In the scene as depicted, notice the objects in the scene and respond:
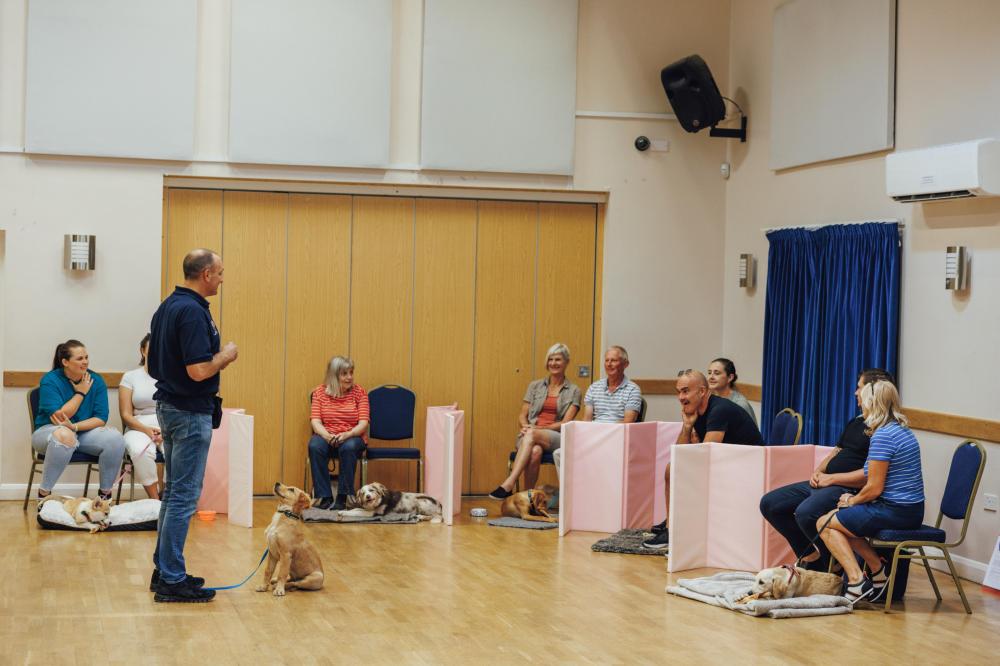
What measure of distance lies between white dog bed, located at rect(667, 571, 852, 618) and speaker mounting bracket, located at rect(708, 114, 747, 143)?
4.41 metres

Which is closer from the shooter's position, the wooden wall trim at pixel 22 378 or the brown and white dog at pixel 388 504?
the brown and white dog at pixel 388 504

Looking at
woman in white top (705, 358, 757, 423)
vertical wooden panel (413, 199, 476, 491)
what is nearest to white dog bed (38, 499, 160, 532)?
vertical wooden panel (413, 199, 476, 491)

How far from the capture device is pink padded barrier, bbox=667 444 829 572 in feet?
22.3

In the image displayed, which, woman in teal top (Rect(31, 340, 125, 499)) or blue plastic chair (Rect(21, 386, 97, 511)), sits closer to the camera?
woman in teal top (Rect(31, 340, 125, 499))

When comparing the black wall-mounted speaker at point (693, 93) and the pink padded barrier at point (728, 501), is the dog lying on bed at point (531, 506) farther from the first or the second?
the black wall-mounted speaker at point (693, 93)

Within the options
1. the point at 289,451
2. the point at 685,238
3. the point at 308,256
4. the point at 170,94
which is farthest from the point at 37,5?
the point at 685,238

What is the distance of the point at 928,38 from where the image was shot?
7.31 m

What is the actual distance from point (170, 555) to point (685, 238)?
18.5 ft

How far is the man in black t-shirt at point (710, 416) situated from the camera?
703 cm

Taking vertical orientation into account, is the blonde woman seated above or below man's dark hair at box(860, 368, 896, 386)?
below

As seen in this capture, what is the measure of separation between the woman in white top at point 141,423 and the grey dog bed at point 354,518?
3.70 feet

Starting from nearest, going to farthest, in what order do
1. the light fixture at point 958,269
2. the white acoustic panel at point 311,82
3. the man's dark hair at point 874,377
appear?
1. the man's dark hair at point 874,377
2. the light fixture at point 958,269
3. the white acoustic panel at point 311,82

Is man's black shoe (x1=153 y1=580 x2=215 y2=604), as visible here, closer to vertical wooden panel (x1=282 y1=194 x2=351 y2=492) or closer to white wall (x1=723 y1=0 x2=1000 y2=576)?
vertical wooden panel (x1=282 y1=194 x2=351 y2=492)

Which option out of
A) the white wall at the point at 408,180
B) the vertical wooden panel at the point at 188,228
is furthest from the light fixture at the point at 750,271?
the vertical wooden panel at the point at 188,228
